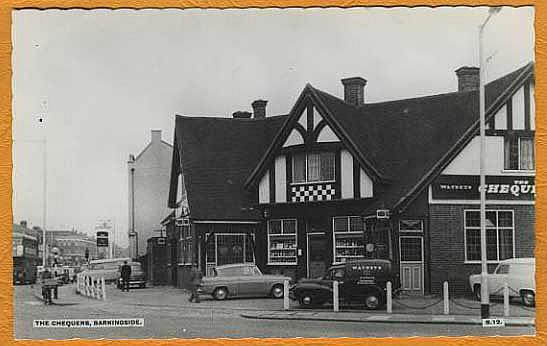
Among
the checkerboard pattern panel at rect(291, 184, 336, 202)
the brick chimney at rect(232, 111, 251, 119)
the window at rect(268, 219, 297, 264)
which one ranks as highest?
the brick chimney at rect(232, 111, 251, 119)

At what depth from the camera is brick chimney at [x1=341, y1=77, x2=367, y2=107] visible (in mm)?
7625

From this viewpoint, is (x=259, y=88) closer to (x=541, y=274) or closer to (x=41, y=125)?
(x=41, y=125)

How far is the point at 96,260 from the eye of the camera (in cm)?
772

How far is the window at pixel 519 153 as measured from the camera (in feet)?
24.4

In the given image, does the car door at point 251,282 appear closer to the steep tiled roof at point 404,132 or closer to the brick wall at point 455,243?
the steep tiled roof at point 404,132

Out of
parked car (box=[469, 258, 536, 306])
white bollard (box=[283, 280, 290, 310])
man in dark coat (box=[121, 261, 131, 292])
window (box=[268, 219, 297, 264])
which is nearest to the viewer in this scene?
parked car (box=[469, 258, 536, 306])

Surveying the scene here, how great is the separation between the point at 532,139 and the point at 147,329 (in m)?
3.07

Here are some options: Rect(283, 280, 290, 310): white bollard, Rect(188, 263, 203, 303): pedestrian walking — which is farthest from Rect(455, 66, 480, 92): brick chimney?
Rect(188, 263, 203, 303): pedestrian walking

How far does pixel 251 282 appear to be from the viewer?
7695 mm

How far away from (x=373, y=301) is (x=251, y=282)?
93 centimetres

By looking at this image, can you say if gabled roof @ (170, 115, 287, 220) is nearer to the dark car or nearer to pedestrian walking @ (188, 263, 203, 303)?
pedestrian walking @ (188, 263, 203, 303)

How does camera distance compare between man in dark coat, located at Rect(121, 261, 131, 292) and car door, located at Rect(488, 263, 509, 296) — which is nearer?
car door, located at Rect(488, 263, 509, 296)

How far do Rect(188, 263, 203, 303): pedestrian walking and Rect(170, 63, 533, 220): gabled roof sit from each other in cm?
43

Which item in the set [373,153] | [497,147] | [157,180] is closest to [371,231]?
[373,153]
